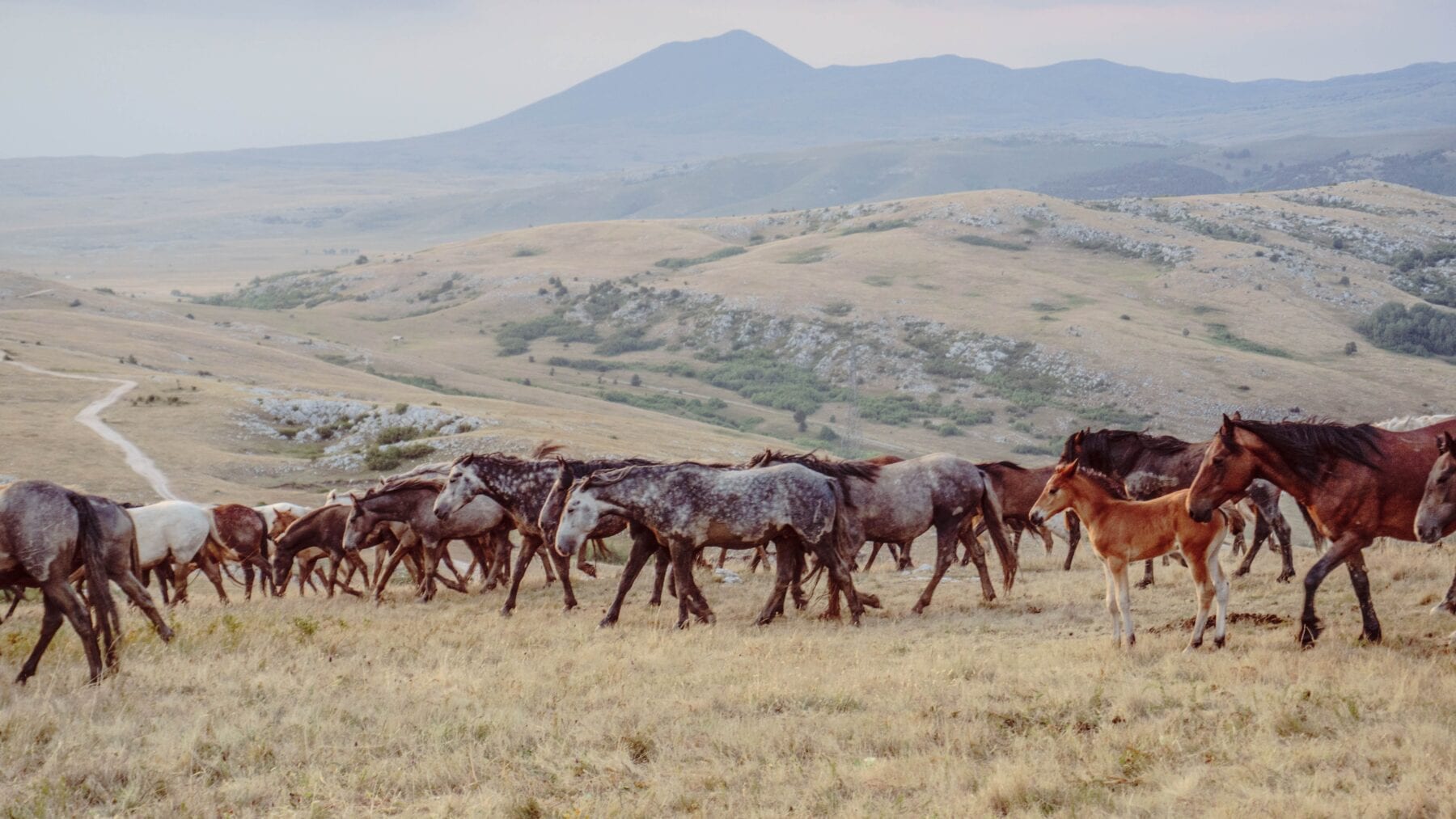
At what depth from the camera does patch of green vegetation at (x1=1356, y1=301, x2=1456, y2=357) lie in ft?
275

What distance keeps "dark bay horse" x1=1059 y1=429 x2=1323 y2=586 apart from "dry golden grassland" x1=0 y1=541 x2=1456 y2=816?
8.01ft

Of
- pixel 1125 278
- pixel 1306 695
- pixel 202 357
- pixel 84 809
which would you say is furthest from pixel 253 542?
pixel 1125 278

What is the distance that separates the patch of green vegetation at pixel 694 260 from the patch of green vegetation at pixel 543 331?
895 inches

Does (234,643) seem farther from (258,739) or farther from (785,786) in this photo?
(785,786)

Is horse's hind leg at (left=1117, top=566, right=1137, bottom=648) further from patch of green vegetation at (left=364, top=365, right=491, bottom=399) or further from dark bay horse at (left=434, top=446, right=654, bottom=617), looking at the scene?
patch of green vegetation at (left=364, top=365, right=491, bottom=399)

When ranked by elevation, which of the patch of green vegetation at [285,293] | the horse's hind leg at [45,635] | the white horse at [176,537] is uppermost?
the horse's hind leg at [45,635]

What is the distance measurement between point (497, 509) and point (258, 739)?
9647 mm

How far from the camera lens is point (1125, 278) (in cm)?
10419

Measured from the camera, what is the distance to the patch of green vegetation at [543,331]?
91.8 metres

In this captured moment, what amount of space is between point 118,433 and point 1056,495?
107 feet

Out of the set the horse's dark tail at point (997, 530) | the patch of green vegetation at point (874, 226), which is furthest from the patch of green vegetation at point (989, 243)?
the horse's dark tail at point (997, 530)

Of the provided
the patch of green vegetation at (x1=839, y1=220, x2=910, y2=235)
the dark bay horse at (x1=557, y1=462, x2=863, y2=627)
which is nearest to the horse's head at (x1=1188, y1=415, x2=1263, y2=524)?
the dark bay horse at (x1=557, y1=462, x2=863, y2=627)

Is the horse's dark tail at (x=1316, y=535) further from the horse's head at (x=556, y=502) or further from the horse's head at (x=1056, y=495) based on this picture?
the horse's head at (x=556, y=502)

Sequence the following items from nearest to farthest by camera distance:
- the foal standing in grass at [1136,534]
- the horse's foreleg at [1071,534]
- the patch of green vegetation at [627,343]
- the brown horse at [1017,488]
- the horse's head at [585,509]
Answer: the foal standing in grass at [1136,534], the horse's head at [585,509], the horse's foreleg at [1071,534], the brown horse at [1017,488], the patch of green vegetation at [627,343]
